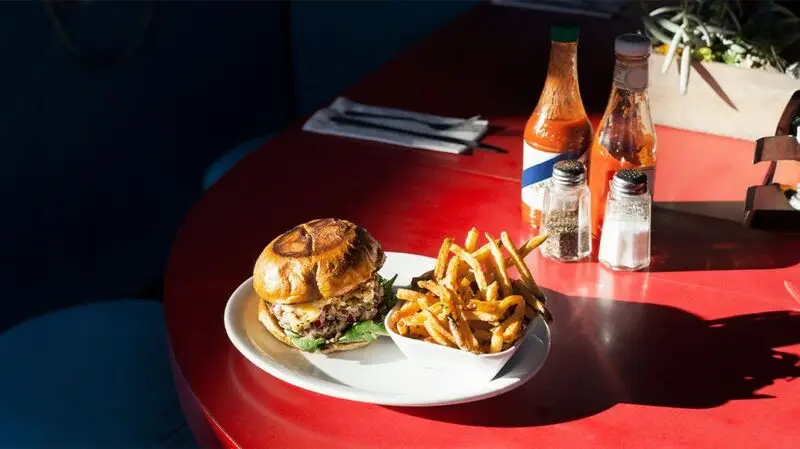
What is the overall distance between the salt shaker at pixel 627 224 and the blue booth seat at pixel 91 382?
28.5 inches

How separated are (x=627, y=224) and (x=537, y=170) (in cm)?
17

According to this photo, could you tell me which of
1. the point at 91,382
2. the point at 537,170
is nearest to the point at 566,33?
the point at 537,170

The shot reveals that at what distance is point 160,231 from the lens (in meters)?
3.06

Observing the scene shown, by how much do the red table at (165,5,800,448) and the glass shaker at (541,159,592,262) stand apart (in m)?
0.03

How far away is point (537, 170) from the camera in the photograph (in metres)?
1.48

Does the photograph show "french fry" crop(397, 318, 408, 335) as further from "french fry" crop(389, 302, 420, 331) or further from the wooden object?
the wooden object

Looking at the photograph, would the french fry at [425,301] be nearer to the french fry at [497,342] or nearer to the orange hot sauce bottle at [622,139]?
the french fry at [497,342]

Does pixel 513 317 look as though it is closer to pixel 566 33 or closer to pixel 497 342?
pixel 497 342

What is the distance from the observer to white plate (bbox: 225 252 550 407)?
1102 millimetres

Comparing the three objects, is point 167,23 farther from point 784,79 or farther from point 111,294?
point 784,79

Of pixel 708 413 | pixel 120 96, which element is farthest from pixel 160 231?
pixel 708 413

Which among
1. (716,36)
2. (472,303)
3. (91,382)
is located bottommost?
(91,382)

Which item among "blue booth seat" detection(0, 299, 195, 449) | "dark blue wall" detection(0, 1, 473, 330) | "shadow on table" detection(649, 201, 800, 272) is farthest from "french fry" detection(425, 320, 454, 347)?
"dark blue wall" detection(0, 1, 473, 330)

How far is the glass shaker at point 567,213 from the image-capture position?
1.38 meters
